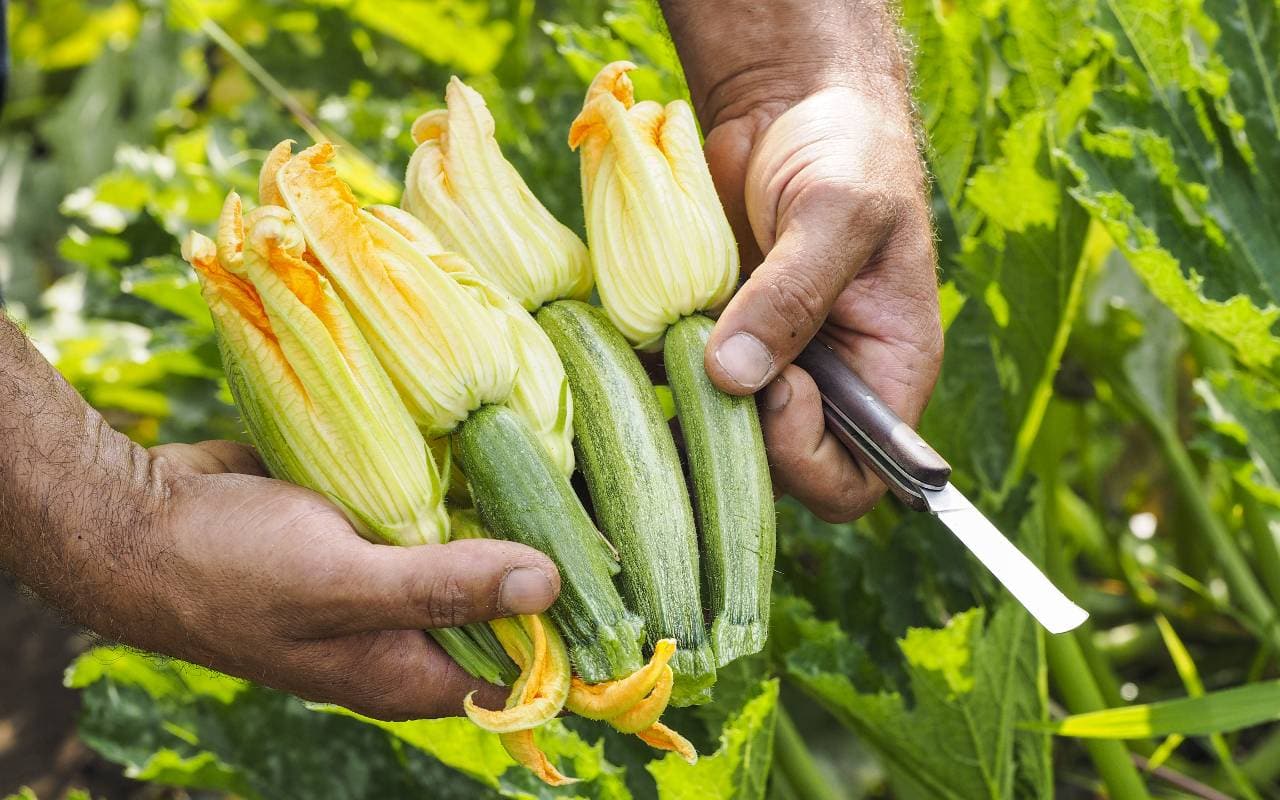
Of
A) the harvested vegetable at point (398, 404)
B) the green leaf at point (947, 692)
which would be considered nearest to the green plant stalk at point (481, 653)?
the harvested vegetable at point (398, 404)

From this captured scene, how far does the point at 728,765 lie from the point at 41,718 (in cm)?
248

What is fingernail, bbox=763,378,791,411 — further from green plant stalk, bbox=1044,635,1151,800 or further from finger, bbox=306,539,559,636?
green plant stalk, bbox=1044,635,1151,800

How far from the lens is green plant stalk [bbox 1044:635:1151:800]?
2209 millimetres

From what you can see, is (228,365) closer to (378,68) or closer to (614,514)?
(614,514)

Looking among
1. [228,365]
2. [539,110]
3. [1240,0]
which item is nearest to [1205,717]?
[1240,0]

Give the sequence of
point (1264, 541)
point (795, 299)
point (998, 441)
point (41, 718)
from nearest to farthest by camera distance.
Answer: point (795, 299) → point (998, 441) → point (1264, 541) → point (41, 718)

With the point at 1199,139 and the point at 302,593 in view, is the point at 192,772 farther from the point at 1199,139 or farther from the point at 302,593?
the point at 1199,139

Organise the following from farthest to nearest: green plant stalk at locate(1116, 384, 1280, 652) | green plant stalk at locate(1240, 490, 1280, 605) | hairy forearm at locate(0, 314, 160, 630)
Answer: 1. green plant stalk at locate(1116, 384, 1280, 652)
2. green plant stalk at locate(1240, 490, 1280, 605)
3. hairy forearm at locate(0, 314, 160, 630)

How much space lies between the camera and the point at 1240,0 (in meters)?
2.27

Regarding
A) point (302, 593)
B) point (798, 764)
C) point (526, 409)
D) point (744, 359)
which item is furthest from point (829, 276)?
point (798, 764)

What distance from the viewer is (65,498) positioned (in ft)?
4.77

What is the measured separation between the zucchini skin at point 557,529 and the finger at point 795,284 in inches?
9.6

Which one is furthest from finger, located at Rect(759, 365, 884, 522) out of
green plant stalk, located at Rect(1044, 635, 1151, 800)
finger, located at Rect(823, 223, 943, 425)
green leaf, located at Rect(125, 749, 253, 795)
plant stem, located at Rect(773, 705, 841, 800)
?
green leaf, located at Rect(125, 749, 253, 795)

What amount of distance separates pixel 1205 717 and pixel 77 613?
1.53m
